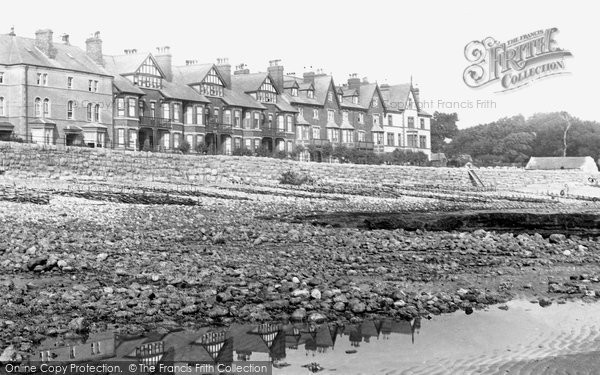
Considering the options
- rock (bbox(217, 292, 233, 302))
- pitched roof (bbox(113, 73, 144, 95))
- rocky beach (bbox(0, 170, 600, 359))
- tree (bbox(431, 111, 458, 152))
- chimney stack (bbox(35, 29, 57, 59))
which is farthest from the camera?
tree (bbox(431, 111, 458, 152))

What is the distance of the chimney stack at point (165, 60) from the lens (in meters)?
67.2

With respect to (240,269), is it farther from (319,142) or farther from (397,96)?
(397,96)

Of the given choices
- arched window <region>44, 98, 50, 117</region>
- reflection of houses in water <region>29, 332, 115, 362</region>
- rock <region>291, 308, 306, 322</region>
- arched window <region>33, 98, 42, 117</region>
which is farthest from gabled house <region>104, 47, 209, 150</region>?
reflection of houses in water <region>29, 332, 115, 362</region>

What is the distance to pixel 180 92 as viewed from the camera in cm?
6675

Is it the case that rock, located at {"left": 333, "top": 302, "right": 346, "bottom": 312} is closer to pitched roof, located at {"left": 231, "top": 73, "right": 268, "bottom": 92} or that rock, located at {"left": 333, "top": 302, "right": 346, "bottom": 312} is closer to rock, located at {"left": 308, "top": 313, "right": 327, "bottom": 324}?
rock, located at {"left": 308, "top": 313, "right": 327, "bottom": 324}

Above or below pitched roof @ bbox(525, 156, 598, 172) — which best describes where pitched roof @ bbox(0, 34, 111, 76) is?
above

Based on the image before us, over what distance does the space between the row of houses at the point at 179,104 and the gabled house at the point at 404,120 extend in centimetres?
15

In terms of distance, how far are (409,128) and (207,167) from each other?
51.1m

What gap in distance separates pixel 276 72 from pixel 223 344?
72548 mm

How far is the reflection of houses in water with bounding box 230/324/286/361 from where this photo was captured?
7924 mm

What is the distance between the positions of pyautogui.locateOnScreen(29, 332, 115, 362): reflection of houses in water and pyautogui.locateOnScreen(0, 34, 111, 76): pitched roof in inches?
1935

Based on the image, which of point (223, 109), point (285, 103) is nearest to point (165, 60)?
point (223, 109)

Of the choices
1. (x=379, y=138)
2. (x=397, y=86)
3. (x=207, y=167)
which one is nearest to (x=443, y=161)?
(x=379, y=138)

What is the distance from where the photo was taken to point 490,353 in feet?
Result: 26.7
